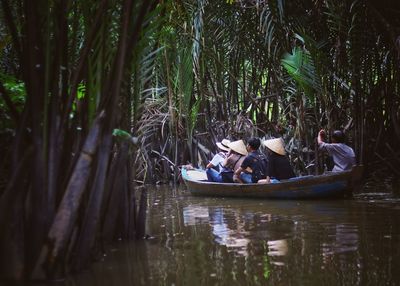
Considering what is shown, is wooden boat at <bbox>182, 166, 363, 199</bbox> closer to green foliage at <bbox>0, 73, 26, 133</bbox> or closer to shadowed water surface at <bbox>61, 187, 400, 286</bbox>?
shadowed water surface at <bbox>61, 187, 400, 286</bbox>

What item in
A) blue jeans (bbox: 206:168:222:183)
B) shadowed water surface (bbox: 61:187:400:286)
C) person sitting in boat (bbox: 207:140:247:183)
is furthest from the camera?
blue jeans (bbox: 206:168:222:183)

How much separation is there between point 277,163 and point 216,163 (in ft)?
5.41

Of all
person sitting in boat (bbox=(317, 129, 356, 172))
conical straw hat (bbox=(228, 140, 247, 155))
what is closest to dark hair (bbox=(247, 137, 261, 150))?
conical straw hat (bbox=(228, 140, 247, 155))

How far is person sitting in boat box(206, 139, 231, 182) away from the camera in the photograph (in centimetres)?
971

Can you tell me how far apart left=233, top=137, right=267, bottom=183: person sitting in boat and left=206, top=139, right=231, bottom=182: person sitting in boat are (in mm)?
658

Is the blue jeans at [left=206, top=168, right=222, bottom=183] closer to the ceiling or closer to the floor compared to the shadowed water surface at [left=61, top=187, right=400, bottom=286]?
closer to the ceiling

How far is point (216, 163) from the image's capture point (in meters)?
9.97

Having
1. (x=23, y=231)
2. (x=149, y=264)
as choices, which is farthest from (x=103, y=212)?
(x=23, y=231)

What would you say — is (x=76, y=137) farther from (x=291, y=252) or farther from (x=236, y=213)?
(x=236, y=213)

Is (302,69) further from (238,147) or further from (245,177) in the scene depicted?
(245,177)

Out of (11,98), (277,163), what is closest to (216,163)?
(277,163)

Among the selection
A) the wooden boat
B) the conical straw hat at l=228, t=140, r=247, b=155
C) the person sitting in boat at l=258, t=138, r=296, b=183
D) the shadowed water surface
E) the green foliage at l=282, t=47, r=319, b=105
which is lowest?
the shadowed water surface

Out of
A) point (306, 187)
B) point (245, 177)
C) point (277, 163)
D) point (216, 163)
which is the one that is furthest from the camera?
point (216, 163)

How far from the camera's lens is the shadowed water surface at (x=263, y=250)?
350 centimetres
